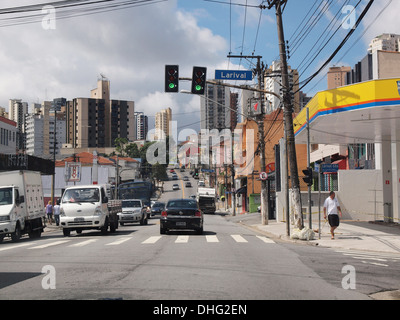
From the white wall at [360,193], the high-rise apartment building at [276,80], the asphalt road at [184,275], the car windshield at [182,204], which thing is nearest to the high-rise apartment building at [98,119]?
the high-rise apartment building at [276,80]

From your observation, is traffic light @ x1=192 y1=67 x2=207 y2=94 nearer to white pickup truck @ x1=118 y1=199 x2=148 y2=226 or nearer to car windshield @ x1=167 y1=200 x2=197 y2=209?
car windshield @ x1=167 y1=200 x2=197 y2=209

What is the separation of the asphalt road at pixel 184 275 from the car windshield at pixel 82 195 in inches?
271

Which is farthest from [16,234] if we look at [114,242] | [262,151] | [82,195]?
[262,151]

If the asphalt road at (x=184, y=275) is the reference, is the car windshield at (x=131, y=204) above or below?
above

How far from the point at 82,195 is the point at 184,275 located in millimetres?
12829

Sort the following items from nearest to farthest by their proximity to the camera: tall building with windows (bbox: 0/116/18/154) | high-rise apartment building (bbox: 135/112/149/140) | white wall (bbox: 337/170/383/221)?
white wall (bbox: 337/170/383/221)
tall building with windows (bbox: 0/116/18/154)
high-rise apartment building (bbox: 135/112/149/140)

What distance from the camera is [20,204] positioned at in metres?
20.2

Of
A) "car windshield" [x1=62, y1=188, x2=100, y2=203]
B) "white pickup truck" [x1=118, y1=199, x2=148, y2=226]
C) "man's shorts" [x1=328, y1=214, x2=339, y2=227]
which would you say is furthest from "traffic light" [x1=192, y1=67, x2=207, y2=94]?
"white pickup truck" [x1=118, y1=199, x2=148, y2=226]

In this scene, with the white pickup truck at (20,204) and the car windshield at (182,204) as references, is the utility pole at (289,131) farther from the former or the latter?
the white pickup truck at (20,204)

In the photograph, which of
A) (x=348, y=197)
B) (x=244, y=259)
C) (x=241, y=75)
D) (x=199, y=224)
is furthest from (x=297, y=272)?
(x=348, y=197)

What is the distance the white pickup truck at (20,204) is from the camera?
751 inches

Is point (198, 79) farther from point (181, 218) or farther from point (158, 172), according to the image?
point (158, 172)

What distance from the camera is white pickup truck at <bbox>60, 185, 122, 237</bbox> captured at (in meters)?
20.2
